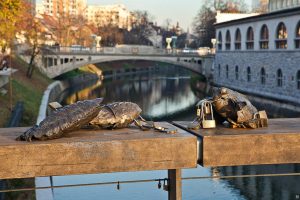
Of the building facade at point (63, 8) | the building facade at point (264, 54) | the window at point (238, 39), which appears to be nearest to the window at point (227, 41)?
the building facade at point (264, 54)

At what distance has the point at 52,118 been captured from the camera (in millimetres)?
7535

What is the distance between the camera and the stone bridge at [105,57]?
182 feet

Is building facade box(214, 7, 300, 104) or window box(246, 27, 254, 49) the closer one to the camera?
building facade box(214, 7, 300, 104)

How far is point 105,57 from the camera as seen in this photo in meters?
56.7

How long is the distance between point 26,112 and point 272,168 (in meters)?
13.7

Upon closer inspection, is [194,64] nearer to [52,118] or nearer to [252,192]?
[252,192]

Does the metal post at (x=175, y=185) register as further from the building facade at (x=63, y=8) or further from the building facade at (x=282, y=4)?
the building facade at (x=63, y=8)

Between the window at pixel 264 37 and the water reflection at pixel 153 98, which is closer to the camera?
the water reflection at pixel 153 98

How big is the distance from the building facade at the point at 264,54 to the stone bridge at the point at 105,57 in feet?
19.0

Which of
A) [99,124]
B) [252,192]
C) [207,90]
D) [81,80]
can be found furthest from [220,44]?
[99,124]

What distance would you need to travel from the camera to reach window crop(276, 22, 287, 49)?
123 ft

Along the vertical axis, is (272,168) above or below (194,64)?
below

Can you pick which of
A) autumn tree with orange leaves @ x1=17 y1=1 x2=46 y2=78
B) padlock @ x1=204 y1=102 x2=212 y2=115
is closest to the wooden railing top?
padlock @ x1=204 y1=102 x2=212 y2=115

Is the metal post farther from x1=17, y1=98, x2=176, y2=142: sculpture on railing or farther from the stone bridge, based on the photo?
the stone bridge
